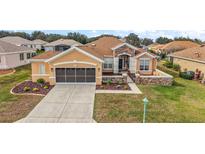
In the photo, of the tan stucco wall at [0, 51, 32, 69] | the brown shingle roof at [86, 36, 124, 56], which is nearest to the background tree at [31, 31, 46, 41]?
the tan stucco wall at [0, 51, 32, 69]

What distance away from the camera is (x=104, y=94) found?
50.9 feet

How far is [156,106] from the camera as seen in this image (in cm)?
1296

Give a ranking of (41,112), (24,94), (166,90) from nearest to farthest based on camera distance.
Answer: (41,112) → (24,94) → (166,90)

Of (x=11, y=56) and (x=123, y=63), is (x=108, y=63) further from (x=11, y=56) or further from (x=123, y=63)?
(x=11, y=56)

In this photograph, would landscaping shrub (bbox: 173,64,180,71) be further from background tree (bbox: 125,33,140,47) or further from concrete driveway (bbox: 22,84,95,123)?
background tree (bbox: 125,33,140,47)

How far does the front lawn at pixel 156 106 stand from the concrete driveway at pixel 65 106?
69 cm

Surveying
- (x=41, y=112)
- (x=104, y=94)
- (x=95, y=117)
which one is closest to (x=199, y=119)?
(x=95, y=117)

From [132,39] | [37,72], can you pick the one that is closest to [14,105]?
[37,72]

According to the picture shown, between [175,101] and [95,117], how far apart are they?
6.74 meters

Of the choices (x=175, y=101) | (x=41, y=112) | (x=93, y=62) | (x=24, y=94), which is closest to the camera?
(x=41, y=112)

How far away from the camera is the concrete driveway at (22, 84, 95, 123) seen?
10.7 m

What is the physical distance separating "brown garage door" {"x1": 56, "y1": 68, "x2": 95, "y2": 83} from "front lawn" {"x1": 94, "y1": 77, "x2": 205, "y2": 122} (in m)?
4.24

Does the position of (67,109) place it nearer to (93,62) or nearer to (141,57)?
(93,62)

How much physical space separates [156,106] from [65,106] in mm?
6129
